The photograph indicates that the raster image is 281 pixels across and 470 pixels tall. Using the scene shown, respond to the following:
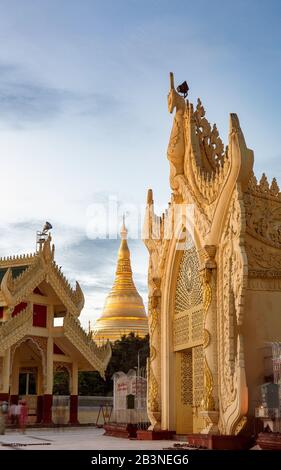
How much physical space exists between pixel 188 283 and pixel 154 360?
2402mm

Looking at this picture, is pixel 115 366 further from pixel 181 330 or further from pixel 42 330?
pixel 181 330

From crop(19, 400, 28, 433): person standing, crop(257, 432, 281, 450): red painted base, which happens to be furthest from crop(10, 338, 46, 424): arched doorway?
crop(257, 432, 281, 450): red painted base

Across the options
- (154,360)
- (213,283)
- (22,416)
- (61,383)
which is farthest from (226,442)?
(61,383)

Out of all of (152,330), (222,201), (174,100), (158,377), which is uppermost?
(174,100)

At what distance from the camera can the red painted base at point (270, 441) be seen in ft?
28.2

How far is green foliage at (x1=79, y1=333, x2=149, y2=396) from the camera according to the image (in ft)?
114

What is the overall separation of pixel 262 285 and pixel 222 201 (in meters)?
1.60

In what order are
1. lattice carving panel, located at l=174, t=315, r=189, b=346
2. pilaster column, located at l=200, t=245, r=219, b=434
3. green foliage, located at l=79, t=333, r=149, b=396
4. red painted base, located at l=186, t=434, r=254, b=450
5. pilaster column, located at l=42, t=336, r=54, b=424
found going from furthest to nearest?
green foliage, located at l=79, t=333, r=149, b=396, pilaster column, located at l=42, t=336, r=54, b=424, lattice carving panel, located at l=174, t=315, r=189, b=346, pilaster column, located at l=200, t=245, r=219, b=434, red painted base, located at l=186, t=434, r=254, b=450

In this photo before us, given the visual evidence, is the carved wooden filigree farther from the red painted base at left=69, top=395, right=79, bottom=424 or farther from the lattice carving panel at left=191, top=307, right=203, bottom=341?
the red painted base at left=69, top=395, right=79, bottom=424

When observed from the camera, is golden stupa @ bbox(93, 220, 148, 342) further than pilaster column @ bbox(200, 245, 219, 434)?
Yes

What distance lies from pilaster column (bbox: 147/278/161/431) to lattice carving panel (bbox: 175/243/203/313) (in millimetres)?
787

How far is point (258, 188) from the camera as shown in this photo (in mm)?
11711
